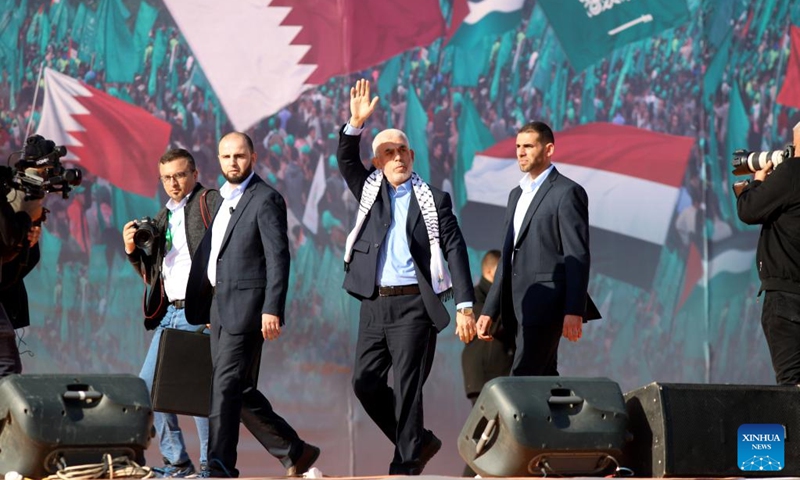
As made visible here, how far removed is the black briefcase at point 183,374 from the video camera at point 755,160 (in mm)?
2568

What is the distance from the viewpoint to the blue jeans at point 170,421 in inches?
265

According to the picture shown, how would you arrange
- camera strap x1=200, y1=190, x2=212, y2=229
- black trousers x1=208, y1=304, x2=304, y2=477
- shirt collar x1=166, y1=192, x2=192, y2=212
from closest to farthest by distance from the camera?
black trousers x1=208, y1=304, x2=304, y2=477 → camera strap x1=200, y1=190, x2=212, y2=229 → shirt collar x1=166, y1=192, x2=192, y2=212

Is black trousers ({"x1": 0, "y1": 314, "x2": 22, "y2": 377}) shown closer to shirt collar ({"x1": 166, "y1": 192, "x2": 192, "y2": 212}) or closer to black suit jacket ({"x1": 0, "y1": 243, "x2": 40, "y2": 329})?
black suit jacket ({"x1": 0, "y1": 243, "x2": 40, "y2": 329})

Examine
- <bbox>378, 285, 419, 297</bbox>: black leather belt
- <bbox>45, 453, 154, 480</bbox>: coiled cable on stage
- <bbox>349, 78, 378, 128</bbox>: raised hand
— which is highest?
<bbox>349, 78, 378, 128</bbox>: raised hand

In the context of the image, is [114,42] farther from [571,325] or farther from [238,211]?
[571,325]

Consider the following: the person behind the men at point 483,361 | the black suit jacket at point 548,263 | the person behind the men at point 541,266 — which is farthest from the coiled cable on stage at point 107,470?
the person behind the men at point 483,361

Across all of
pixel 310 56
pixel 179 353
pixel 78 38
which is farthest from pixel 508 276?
pixel 78 38

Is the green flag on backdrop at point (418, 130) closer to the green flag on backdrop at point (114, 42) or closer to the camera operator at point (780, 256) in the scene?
the green flag on backdrop at point (114, 42)

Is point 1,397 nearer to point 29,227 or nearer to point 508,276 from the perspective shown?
point 29,227

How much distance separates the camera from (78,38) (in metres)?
8.36

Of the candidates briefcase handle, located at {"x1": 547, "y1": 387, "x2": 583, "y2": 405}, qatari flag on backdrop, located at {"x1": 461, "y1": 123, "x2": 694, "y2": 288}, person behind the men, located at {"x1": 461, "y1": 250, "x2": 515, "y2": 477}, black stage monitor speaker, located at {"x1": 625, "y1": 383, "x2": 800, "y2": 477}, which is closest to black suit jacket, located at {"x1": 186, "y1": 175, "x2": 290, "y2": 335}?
briefcase handle, located at {"x1": 547, "y1": 387, "x2": 583, "y2": 405}

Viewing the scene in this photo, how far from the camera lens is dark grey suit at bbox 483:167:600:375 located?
611 cm

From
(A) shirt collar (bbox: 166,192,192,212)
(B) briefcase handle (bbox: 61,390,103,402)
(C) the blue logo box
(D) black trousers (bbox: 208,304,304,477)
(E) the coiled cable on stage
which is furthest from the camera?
(A) shirt collar (bbox: 166,192,192,212)

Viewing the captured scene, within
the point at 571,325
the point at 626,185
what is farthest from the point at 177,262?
the point at 626,185
